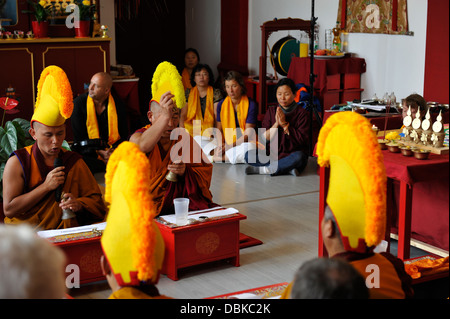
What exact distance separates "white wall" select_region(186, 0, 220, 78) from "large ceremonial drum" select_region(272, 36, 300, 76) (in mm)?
1889

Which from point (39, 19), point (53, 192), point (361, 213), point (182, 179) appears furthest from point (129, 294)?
point (39, 19)

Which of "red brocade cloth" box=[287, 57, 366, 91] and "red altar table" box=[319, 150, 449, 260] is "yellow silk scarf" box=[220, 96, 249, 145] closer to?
"red brocade cloth" box=[287, 57, 366, 91]

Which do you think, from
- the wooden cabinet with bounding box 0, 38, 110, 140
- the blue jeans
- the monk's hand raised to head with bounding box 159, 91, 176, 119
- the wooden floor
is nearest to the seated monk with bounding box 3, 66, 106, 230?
the wooden floor

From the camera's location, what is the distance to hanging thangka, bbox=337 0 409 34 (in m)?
7.51

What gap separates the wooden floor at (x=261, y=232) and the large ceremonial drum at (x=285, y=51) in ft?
6.25

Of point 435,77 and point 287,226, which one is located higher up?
point 435,77

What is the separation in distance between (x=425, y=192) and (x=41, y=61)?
17.3 feet

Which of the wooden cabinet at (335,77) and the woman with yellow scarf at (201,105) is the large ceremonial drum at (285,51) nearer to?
the wooden cabinet at (335,77)

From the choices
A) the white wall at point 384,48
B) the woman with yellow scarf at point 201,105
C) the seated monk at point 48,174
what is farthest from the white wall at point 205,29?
the seated monk at point 48,174

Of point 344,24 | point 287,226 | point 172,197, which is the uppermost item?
point 344,24

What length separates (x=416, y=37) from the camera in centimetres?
734

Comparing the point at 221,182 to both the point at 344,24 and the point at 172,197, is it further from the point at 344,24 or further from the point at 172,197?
the point at 344,24
